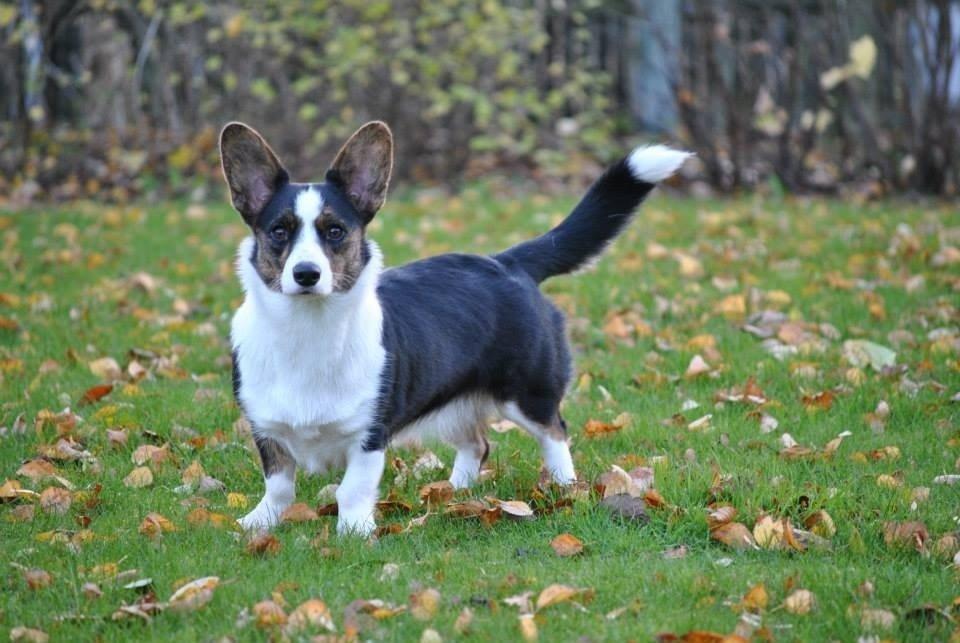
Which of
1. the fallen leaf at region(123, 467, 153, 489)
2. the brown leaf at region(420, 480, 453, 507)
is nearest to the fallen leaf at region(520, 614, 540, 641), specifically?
the brown leaf at region(420, 480, 453, 507)

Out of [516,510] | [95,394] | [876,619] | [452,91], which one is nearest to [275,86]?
[452,91]

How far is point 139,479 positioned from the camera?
3916 mm

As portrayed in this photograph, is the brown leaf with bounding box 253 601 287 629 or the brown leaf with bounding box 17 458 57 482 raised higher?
the brown leaf with bounding box 17 458 57 482

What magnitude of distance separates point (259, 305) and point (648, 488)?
1.36 meters

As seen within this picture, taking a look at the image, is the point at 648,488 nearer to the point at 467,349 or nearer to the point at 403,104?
the point at 467,349

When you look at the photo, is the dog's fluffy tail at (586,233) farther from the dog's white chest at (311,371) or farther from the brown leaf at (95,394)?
the brown leaf at (95,394)

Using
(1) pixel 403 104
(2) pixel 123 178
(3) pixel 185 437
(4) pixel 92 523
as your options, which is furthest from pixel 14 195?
(4) pixel 92 523

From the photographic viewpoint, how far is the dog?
11.5ft

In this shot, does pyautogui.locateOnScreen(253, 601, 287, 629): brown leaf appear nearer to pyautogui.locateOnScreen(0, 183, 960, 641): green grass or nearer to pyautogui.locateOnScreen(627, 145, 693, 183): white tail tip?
pyautogui.locateOnScreen(0, 183, 960, 641): green grass

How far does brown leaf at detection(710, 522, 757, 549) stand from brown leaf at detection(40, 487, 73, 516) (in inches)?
78.4

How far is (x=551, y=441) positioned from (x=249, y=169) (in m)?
1.34

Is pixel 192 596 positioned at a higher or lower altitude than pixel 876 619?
higher

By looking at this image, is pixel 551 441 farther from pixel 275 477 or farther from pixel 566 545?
pixel 275 477

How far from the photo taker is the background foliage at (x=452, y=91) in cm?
952
